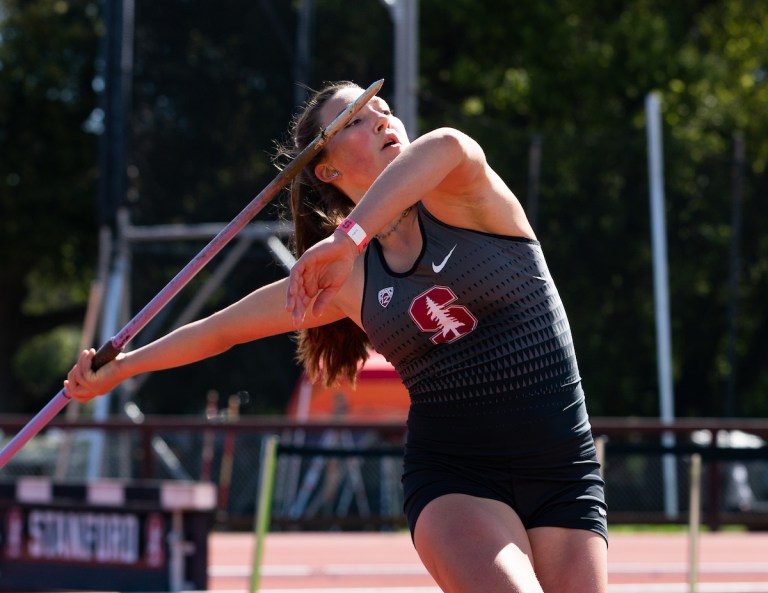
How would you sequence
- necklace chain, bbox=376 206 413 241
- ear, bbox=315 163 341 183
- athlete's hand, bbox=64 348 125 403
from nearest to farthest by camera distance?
necklace chain, bbox=376 206 413 241 → ear, bbox=315 163 341 183 → athlete's hand, bbox=64 348 125 403

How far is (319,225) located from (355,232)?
1.03 m

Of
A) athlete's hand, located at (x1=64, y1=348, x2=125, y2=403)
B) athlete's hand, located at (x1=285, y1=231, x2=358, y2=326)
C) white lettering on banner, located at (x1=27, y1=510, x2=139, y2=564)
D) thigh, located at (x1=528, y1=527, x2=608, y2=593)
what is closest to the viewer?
athlete's hand, located at (x1=285, y1=231, x2=358, y2=326)

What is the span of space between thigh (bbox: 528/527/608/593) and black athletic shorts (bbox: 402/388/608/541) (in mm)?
25

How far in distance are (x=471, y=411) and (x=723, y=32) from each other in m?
21.3

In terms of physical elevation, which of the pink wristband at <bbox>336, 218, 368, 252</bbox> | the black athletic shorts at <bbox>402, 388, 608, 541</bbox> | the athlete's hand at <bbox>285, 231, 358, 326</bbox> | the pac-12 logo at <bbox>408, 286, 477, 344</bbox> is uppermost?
the pink wristband at <bbox>336, 218, 368, 252</bbox>

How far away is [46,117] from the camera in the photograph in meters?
24.0

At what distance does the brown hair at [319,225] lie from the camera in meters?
3.66

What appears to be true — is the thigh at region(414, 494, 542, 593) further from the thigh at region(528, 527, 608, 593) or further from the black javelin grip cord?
the black javelin grip cord

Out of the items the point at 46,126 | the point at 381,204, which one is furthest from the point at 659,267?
the point at 46,126

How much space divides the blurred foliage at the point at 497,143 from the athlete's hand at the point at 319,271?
3061mm

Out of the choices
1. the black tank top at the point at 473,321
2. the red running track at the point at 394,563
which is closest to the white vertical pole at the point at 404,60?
the red running track at the point at 394,563

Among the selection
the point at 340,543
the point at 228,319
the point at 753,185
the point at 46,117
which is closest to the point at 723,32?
the point at 753,185

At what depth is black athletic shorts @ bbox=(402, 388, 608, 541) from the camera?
3.21 m

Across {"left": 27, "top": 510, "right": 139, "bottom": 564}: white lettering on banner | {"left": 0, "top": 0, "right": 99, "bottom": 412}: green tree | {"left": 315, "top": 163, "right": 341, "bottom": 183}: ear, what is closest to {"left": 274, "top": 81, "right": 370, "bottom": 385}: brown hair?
{"left": 315, "top": 163, "right": 341, "bottom": 183}: ear
